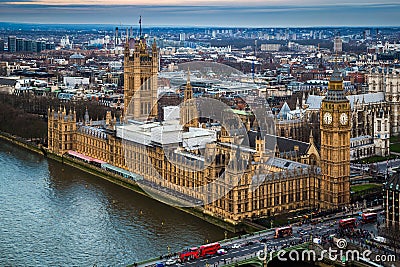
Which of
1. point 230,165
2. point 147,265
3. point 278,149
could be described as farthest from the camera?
point 278,149

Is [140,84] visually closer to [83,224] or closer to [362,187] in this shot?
[83,224]

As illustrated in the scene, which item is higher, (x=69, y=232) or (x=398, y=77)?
(x=398, y=77)

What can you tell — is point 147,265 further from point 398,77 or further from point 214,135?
point 398,77

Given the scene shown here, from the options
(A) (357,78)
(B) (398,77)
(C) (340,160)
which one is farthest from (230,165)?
(A) (357,78)

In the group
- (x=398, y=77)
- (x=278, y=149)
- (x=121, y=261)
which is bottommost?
(x=121, y=261)
